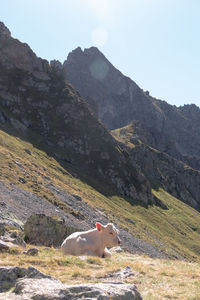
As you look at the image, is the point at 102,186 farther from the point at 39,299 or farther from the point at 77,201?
the point at 39,299

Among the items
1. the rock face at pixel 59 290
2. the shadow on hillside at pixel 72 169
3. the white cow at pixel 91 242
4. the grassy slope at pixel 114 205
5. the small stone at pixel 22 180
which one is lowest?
the small stone at pixel 22 180

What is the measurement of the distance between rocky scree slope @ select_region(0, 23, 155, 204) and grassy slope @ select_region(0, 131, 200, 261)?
1193 cm

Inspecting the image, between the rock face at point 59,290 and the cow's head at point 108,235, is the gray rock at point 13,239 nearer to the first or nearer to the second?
the cow's head at point 108,235

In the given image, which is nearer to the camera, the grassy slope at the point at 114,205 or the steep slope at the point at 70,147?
the grassy slope at the point at 114,205

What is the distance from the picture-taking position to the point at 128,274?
37.5ft

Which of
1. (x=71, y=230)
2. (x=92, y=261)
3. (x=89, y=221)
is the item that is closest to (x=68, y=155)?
(x=89, y=221)

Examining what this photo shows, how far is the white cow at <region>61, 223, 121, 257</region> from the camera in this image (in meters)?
16.7

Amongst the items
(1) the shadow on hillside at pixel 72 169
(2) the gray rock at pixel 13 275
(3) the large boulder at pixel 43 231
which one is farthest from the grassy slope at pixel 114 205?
(2) the gray rock at pixel 13 275

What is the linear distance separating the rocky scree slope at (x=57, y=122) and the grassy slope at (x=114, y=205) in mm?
11928

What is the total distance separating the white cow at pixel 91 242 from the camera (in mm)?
16734

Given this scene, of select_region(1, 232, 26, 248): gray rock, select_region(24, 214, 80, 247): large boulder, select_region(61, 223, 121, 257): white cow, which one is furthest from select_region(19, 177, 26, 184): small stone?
select_region(61, 223, 121, 257): white cow

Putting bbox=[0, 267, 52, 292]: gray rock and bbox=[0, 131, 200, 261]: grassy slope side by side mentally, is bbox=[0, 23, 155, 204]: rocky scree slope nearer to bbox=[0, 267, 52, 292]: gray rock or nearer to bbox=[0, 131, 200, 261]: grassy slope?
bbox=[0, 131, 200, 261]: grassy slope

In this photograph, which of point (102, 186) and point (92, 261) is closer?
point (92, 261)

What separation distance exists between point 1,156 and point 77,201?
25139 millimetres
